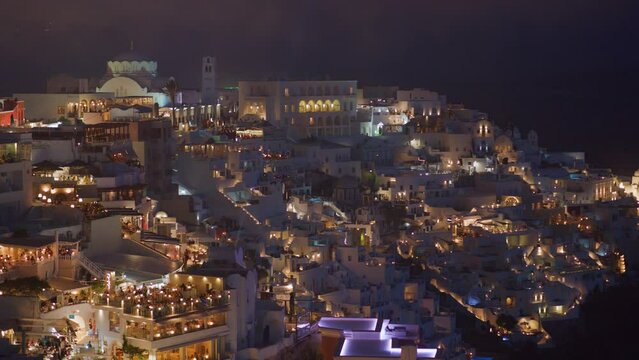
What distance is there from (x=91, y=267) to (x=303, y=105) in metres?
20.9

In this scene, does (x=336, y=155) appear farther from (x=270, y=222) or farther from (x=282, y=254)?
(x=282, y=254)

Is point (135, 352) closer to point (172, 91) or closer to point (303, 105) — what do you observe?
point (172, 91)

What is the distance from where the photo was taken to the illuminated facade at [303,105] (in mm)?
42188

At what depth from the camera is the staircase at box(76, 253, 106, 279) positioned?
22391 millimetres

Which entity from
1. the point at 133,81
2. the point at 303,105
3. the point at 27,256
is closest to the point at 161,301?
the point at 27,256

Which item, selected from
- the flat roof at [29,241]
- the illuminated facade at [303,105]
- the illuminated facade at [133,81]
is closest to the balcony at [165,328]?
the flat roof at [29,241]

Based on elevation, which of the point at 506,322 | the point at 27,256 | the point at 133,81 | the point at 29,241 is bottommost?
the point at 506,322

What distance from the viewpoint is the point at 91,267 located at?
22656mm

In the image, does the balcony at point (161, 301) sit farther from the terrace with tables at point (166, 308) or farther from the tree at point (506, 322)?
the tree at point (506, 322)

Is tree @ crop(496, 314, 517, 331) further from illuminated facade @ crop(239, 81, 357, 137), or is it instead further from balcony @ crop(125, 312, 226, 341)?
illuminated facade @ crop(239, 81, 357, 137)

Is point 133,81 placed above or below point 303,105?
above

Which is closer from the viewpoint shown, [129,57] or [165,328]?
[165,328]

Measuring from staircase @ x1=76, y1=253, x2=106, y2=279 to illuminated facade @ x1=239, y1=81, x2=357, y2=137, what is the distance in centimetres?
1850

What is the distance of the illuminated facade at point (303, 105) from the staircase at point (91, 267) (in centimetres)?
1850
